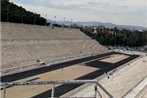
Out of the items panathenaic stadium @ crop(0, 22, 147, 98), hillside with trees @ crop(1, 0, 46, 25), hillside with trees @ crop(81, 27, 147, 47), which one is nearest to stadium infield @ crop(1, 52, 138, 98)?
panathenaic stadium @ crop(0, 22, 147, 98)

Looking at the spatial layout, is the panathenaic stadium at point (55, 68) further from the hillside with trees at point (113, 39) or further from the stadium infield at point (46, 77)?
→ the hillside with trees at point (113, 39)

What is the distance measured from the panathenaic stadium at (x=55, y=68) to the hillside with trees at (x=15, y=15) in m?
7.02

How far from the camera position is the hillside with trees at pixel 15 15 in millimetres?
50691

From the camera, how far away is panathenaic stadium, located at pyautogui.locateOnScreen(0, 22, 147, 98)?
1884cm

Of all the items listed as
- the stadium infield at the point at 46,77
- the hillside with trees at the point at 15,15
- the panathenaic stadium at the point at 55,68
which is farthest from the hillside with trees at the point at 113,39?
the stadium infield at the point at 46,77

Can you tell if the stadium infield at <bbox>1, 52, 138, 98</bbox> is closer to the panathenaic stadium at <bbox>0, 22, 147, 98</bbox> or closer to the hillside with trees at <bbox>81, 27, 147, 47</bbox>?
the panathenaic stadium at <bbox>0, 22, 147, 98</bbox>

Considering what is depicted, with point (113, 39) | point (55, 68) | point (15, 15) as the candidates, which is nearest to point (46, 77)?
point (55, 68)

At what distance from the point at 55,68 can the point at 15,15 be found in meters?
25.4

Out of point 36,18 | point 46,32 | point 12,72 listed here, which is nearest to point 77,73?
point 12,72

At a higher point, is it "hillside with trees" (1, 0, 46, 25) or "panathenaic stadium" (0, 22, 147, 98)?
"hillside with trees" (1, 0, 46, 25)

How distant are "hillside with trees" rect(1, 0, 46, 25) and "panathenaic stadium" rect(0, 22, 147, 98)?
7.02 m

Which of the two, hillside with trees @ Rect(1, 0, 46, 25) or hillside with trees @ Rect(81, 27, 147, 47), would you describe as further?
hillside with trees @ Rect(81, 27, 147, 47)

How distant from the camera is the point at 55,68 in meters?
31.3

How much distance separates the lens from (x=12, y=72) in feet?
85.5
